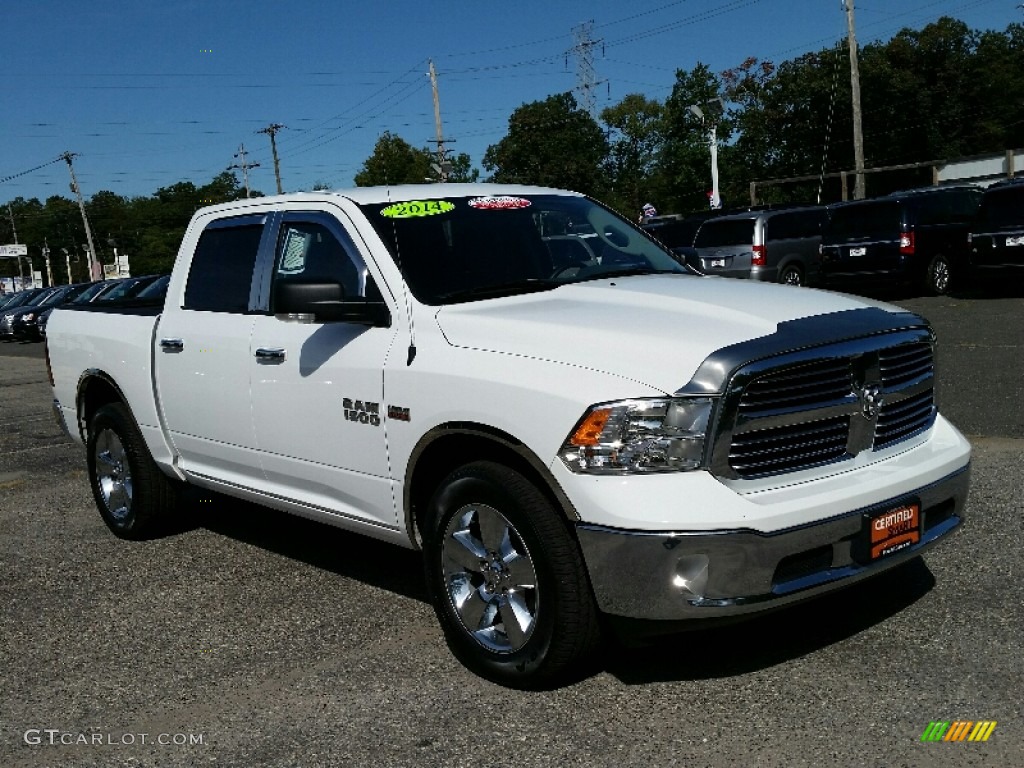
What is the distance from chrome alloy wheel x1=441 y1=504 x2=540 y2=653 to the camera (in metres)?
4.05

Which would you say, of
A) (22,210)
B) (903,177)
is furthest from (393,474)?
(22,210)

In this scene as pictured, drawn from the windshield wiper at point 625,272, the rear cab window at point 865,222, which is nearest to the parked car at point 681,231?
the rear cab window at point 865,222

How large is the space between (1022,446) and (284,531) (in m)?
4.92

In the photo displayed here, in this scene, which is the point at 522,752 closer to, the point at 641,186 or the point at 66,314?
the point at 66,314

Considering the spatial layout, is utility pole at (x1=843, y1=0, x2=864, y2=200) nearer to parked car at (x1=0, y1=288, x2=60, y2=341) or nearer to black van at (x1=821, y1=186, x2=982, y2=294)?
black van at (x1=821, y1=186, x2=982, y2=294)

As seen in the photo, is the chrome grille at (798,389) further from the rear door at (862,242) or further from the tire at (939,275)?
the tire at (939,275)

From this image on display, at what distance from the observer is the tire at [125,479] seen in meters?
6.55

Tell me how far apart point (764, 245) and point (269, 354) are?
644 inches

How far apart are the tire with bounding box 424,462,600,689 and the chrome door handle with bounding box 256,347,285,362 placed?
124 cm

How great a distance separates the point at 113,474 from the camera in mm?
6914

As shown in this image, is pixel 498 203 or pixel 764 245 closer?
pixel 498 203

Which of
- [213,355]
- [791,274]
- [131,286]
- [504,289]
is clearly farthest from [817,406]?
[131,286]

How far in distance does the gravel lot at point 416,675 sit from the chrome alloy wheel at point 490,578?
9.3 inches

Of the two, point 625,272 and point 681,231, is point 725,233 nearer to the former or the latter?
point 681,231
